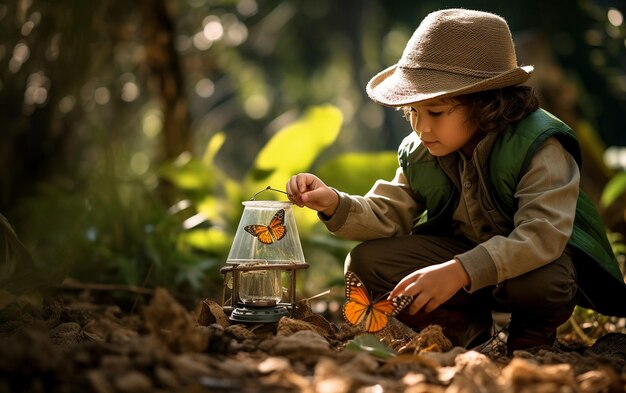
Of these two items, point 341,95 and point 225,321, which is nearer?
point 225,321

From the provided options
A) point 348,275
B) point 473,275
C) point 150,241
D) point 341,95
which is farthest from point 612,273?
point 341,95

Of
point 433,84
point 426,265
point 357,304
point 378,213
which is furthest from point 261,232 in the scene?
point 433,84

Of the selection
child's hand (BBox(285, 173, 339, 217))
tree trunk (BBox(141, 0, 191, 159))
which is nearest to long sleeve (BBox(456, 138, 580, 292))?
child's hand (BBox(285, 173, 339, 217))

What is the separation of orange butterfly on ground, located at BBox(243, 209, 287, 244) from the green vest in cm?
53

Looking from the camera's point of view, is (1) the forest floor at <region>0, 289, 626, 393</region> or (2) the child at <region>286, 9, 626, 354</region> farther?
(2) the child at <region>286, 9, 626, 354</region>

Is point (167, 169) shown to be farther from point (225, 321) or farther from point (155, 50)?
point (225, 321)

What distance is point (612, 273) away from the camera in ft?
8.36

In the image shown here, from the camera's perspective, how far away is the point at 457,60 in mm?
2473

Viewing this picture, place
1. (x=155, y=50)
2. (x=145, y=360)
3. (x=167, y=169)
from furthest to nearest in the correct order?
(x=155, y=50) < (x=167, y=169) < (x=145, y=360)

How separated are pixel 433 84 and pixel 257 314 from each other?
2.94ft

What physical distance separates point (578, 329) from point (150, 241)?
1.99 metres

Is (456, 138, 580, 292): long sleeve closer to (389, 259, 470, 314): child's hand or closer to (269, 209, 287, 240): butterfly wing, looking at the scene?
(389, 259, 470, 314): child's hand

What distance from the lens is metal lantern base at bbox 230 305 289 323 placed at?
241 centimetres

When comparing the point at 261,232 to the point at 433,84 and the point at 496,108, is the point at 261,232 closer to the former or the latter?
the point at 433,84
